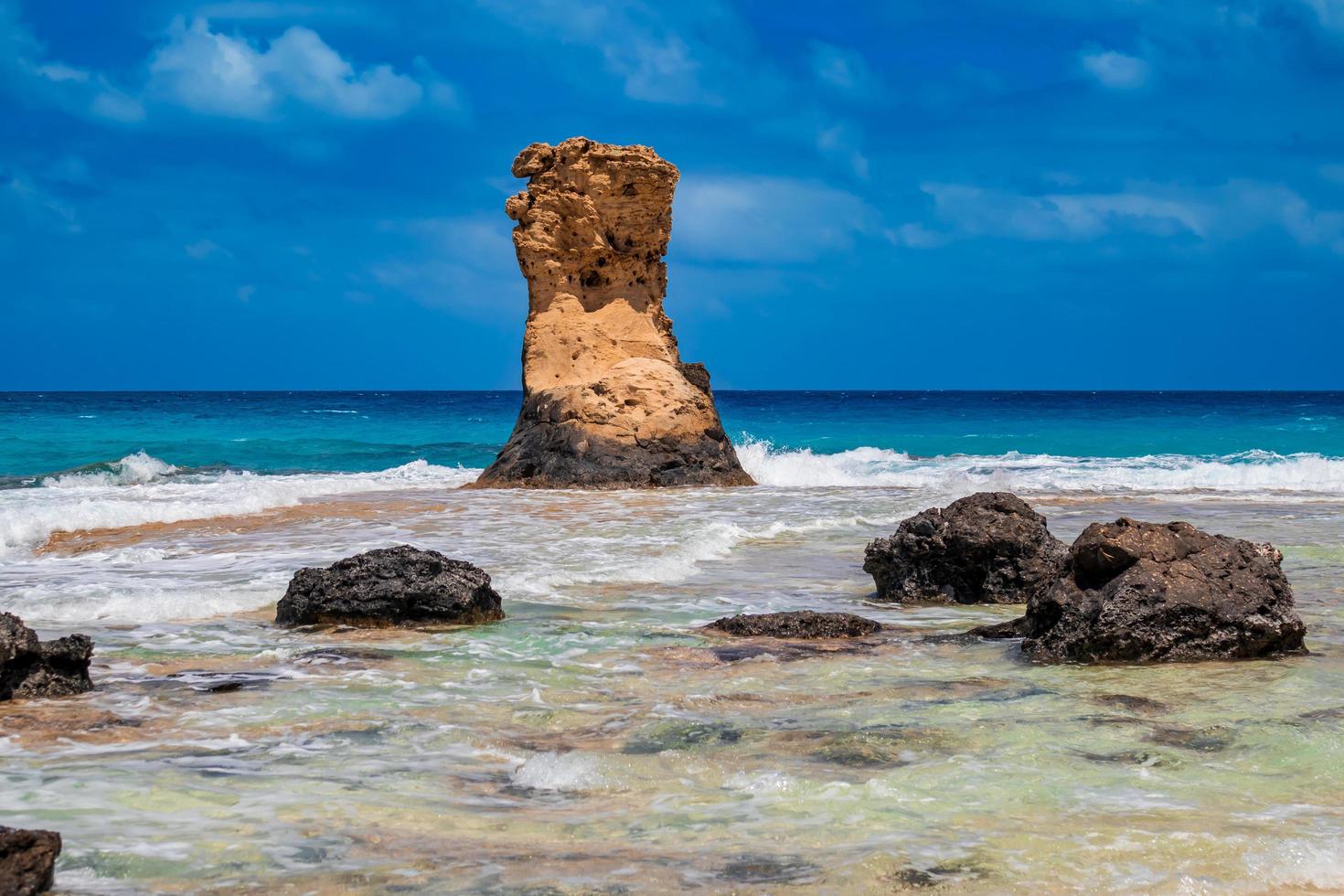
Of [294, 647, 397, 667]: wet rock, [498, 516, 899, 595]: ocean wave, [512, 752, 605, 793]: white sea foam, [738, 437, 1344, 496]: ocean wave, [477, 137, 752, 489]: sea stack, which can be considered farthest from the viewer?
[738, 437, 1344, 496]: ocean wave

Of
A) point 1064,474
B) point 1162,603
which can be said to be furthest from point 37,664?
point 1064,474

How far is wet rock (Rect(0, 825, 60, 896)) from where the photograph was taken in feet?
9.22

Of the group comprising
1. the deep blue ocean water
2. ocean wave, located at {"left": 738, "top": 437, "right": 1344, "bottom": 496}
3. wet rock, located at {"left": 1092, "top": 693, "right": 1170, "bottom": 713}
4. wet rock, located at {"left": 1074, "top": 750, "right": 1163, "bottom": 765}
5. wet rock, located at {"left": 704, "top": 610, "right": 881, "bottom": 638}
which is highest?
the deep blue ocean water

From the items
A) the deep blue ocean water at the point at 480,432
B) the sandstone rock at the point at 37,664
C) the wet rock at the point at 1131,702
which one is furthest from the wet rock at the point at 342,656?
the deep blue ocean water at the point at 480,432

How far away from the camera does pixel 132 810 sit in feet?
11.8

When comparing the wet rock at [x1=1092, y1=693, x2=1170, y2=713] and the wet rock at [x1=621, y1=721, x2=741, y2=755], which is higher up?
the wet rock at [x1=1092, y1=693, x2=1170, y2=713]

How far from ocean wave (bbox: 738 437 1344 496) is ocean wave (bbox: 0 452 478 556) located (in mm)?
6317

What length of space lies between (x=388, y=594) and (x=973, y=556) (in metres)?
3.77

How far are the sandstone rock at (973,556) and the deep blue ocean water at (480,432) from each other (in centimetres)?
2324

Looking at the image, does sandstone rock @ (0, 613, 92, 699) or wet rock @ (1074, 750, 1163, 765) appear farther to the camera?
sandstone rock @ (0, 613, 92, 699)

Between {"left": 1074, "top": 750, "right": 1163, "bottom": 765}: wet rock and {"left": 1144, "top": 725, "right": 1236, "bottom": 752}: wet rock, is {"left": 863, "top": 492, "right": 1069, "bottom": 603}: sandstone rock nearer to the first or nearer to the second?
{"left": 1144, "top": 725, "right": 1236, "bottom": 752}: wet rock

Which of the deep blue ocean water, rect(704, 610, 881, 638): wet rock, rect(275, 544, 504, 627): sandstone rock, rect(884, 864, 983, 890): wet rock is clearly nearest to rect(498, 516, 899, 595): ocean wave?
rect(275, 544, 504, 627): sandstone rock

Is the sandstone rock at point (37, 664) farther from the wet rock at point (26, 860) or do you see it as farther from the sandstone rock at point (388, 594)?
the wet rock at point (26, 860)

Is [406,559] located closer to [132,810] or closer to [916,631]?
[916,631]
